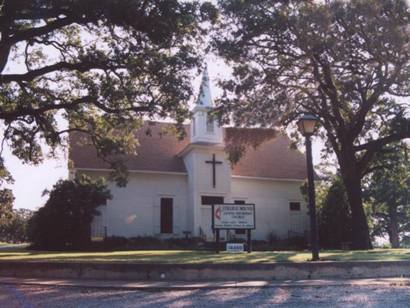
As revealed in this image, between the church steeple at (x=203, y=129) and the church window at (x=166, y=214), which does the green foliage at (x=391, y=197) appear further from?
the church window at (x=166, y=214)

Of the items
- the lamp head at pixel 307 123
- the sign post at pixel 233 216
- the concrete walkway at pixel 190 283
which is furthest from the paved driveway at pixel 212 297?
the sign post at pixel 233 216

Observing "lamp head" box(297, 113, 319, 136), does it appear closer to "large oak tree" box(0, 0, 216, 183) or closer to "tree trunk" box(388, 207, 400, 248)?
"large oak tree" box(0, 0, 216, 183)

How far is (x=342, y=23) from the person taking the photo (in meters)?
22.6

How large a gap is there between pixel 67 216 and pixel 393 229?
4659 centimetres

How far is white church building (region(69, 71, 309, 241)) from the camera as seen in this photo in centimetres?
3334

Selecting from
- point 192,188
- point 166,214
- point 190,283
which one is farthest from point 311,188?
point 166,214

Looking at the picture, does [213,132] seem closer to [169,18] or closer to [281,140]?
[281,140]

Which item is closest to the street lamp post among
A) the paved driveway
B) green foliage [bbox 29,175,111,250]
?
the paved driveway

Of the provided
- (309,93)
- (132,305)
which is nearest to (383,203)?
(309,93)

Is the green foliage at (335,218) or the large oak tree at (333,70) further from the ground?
the large oak tree at (333,70)

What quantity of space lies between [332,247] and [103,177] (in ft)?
46.6

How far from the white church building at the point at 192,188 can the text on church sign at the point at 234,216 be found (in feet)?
36.7

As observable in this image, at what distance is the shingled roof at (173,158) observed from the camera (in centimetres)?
3338

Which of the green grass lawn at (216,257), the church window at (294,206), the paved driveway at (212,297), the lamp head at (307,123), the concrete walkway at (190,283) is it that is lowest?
the paved driveway at (212,297)
